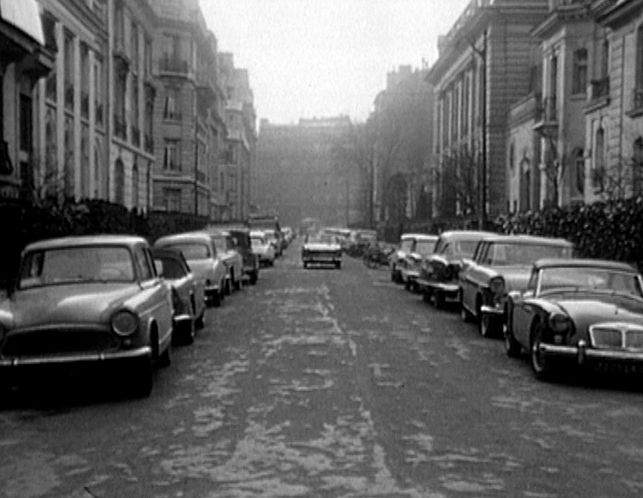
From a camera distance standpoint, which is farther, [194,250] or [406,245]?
[406,245]

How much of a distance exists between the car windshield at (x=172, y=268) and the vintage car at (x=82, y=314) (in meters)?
3.73

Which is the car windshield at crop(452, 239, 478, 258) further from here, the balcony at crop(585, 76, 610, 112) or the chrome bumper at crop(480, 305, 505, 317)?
the balcony at crop(585, 76, 610, 112)

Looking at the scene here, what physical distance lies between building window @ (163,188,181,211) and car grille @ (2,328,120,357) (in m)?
58.7

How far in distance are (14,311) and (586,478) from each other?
5.77m

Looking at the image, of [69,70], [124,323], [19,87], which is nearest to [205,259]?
[19,87]

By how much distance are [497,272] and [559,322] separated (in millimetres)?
5172

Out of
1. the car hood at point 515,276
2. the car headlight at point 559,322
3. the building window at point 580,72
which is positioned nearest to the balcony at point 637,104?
the building window at point 580,72

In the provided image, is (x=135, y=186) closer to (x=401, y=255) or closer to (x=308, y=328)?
(x=401, y=255)

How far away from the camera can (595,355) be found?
408 inches

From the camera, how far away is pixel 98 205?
2794cm

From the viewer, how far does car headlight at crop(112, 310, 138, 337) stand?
9516 millimetres

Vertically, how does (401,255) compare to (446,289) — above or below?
above

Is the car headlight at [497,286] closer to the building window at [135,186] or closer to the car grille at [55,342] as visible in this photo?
the car grille at [55,342]

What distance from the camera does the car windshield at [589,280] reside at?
40.3ft
